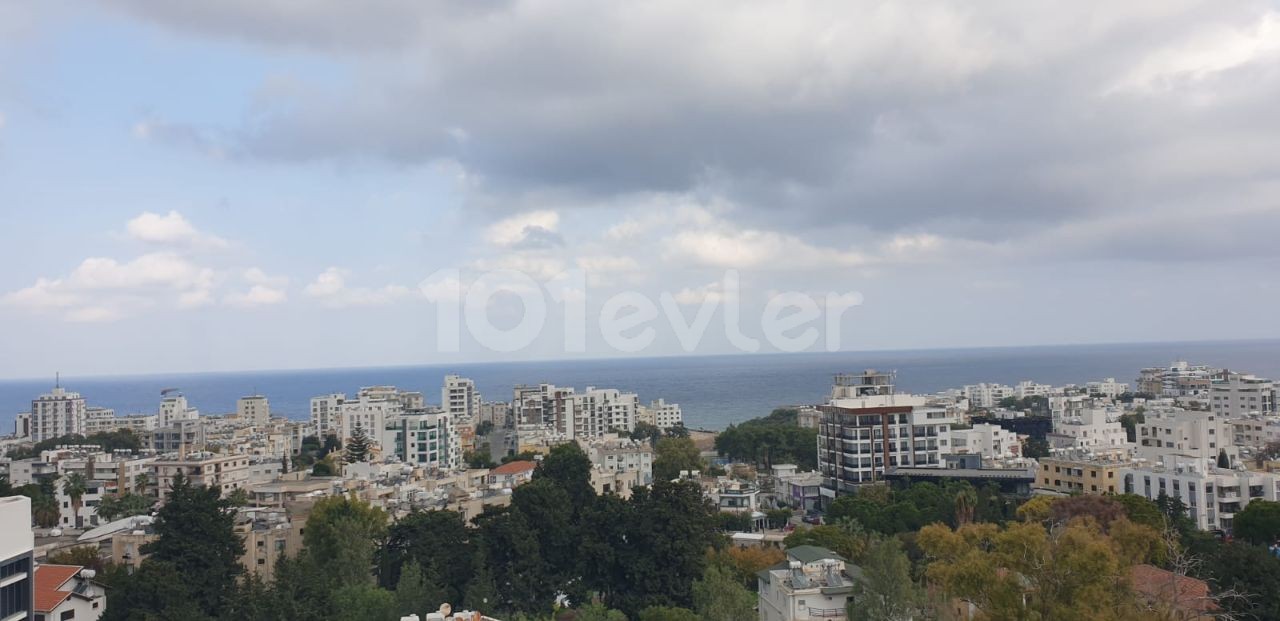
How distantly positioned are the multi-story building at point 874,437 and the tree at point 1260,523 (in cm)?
1428

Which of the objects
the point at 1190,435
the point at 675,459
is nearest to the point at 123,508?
the point at 675,459

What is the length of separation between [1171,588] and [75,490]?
3942 cm


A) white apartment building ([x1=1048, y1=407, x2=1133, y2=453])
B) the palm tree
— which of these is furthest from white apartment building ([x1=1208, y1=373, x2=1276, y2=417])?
the palm tree

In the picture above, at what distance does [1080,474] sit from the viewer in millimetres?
34656

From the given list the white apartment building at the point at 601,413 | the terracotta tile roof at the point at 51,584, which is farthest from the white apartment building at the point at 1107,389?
the terracotta tile roof at the point at 51,584

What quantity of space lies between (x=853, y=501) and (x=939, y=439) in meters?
12.3

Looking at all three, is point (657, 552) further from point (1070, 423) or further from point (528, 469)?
point (1070, 423)

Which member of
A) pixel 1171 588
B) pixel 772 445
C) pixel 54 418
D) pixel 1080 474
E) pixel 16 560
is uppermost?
pixel 16 560

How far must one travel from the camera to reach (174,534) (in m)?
20.8

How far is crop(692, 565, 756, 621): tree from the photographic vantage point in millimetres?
17062

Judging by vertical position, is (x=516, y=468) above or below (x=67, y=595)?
below

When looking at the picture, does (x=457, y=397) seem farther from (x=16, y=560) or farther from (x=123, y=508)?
(x=16, y=560)

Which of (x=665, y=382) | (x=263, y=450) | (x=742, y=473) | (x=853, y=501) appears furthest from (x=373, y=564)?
(x=665, y=382)

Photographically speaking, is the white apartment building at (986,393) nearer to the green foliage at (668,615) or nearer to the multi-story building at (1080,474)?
the multi-story building at (1080,474)
